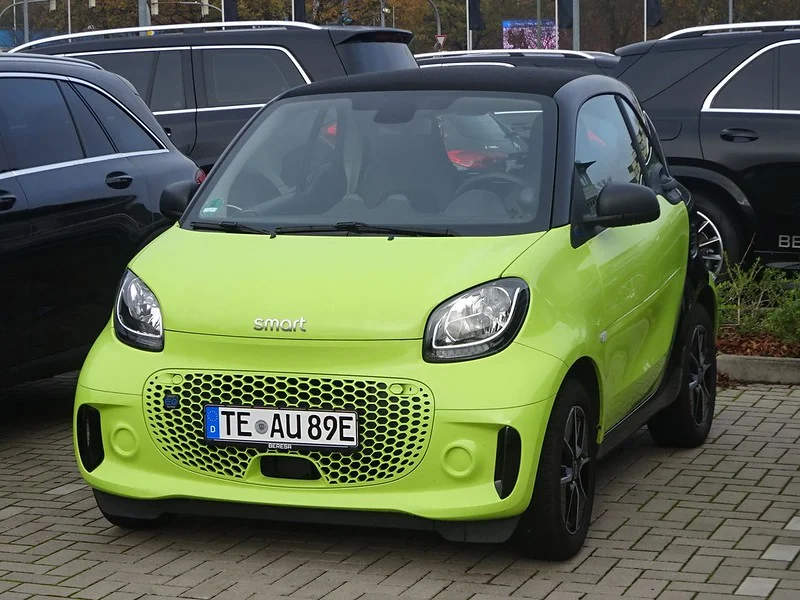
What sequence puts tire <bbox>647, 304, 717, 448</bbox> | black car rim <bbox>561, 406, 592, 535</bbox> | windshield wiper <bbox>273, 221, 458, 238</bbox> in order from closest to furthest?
black car rim <bbox>561, 406, 592, 535</bbox>, windshield wiper <bbox>273, 221, 458, 238</bbox>, tire <bbox>647, 304, 717, 448</bbox>

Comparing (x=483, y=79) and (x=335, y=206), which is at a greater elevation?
(x=483, y=79)

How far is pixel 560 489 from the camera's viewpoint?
215 inches

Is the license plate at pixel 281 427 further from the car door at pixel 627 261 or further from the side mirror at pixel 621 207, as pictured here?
the side mirror at pixel 621 207

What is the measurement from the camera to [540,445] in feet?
17.3

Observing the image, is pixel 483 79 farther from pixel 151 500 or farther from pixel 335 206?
pixel 151 500

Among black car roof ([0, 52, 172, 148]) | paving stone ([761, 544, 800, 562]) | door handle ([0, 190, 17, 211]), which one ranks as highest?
black car roof ([0, 52, 172, 148])

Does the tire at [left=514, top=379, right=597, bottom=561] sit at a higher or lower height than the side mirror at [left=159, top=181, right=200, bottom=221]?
lower

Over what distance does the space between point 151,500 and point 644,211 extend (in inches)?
81.3

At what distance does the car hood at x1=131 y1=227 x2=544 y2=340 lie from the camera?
5.32 meters

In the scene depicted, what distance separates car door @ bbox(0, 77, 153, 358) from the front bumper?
193 centimetres

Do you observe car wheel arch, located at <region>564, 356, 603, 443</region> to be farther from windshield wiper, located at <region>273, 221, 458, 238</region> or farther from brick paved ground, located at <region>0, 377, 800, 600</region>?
windshield wiper, located at <region>273, 221, 458, 238</region>

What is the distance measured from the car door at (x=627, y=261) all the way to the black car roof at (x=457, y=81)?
0.59 feet

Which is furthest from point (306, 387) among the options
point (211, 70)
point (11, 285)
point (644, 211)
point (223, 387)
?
point (211, 70)

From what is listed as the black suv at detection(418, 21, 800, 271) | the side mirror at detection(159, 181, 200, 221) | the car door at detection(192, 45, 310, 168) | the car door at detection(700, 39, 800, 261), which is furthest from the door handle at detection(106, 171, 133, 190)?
the car door at detection(700, 39, 800, 261)
